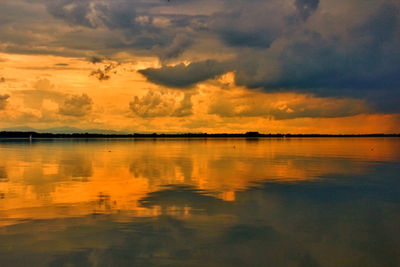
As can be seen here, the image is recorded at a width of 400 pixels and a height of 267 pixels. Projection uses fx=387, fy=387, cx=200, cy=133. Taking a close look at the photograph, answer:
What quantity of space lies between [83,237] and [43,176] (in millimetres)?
26540

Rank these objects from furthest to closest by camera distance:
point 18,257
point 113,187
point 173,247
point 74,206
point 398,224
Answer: point 113,187 → point 74,206 → point 398,224 → point 173,247 → point 18,257

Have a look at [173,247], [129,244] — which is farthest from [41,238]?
[173,247]

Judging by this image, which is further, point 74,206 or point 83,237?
point 74,206

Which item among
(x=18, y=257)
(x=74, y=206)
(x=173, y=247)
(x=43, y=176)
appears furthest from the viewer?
(x=43, y=176)

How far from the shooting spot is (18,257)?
16.3 metres

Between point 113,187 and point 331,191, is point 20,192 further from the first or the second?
point 331,191

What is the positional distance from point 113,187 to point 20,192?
25.1 feet

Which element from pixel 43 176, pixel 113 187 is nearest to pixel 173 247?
pixel 113 187

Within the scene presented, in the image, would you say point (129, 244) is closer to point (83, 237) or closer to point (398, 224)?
point (83, 237)

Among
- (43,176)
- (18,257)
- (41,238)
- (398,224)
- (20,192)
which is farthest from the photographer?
(43,176)

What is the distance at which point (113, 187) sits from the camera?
35000mm

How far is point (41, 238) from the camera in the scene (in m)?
18.7

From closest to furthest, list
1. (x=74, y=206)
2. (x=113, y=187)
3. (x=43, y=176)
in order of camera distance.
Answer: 1. (x=74, y=206)
2. (x=113, y=187)
3. (x=43, y=176)

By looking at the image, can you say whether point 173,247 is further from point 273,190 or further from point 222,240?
point 273,190
